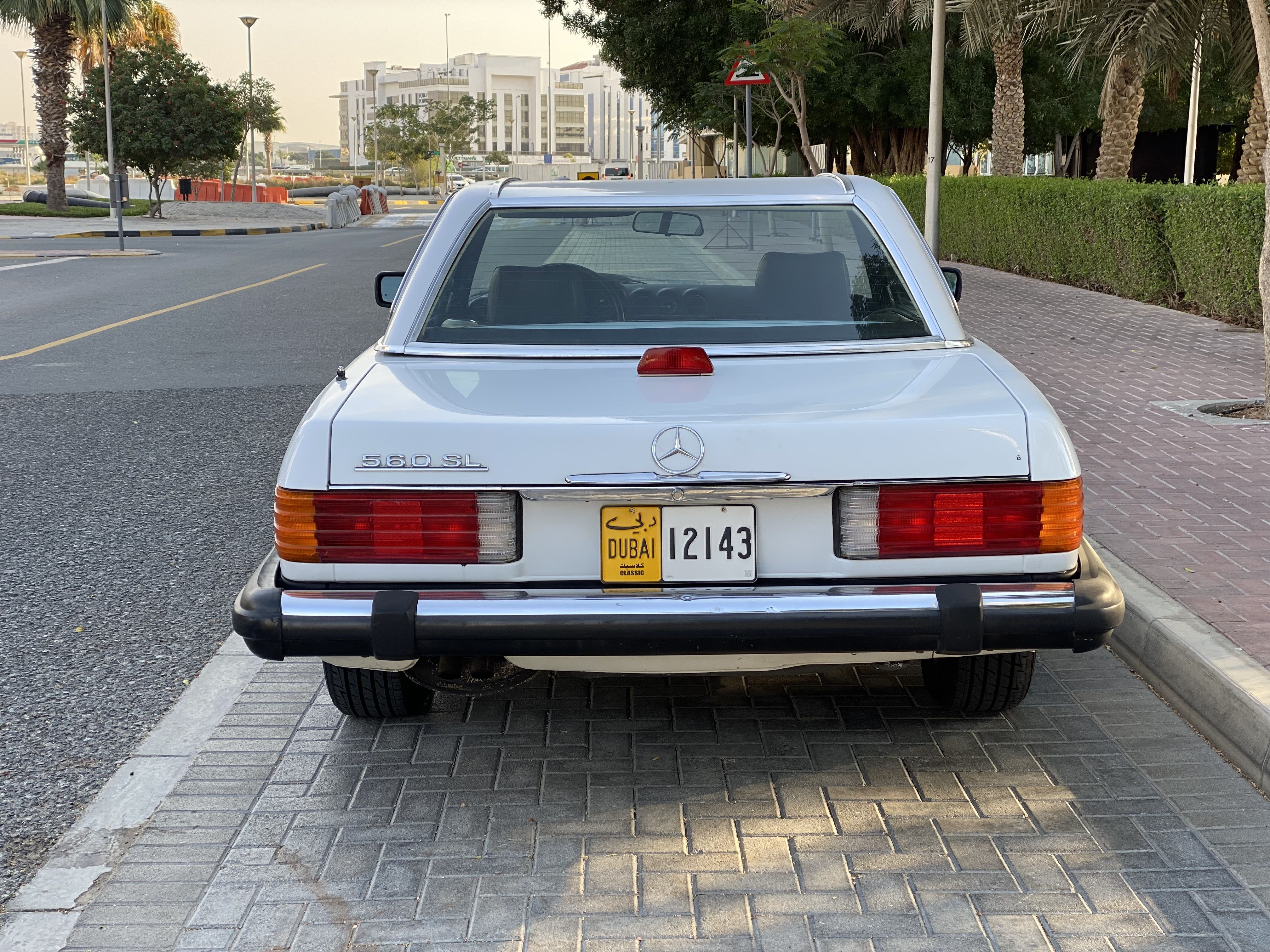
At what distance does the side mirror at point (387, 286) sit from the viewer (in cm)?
475

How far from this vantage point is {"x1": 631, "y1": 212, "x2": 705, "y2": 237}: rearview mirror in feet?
14.0

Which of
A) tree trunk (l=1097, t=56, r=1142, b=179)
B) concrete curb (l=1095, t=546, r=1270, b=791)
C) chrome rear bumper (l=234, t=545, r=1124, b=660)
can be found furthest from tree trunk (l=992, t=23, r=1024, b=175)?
chrome rear bumper (l=234, t=545, r=1124, b=660)

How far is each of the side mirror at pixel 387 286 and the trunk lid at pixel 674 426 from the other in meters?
1.40

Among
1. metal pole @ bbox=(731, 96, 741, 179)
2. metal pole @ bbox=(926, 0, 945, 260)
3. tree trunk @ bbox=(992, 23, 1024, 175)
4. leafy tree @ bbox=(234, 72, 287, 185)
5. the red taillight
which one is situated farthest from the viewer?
leafy tree @ bbox=(234, 72, 287, 185)

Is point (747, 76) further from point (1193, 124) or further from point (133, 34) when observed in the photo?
point (133, 34)

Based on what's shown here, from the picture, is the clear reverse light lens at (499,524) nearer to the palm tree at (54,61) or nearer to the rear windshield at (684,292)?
the rear windshield at (684,292)

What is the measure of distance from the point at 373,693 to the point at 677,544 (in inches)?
46.7

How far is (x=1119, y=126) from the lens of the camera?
21.3 meters

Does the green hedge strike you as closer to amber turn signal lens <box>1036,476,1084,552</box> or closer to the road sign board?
the road sign board

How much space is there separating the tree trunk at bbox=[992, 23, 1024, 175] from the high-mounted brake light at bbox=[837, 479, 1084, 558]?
922 inches

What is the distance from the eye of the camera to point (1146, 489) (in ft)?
21.1

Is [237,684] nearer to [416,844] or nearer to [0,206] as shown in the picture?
[416,844]

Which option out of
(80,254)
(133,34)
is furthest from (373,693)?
(133,34)

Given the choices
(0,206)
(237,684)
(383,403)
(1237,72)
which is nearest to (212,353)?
(237,684)
